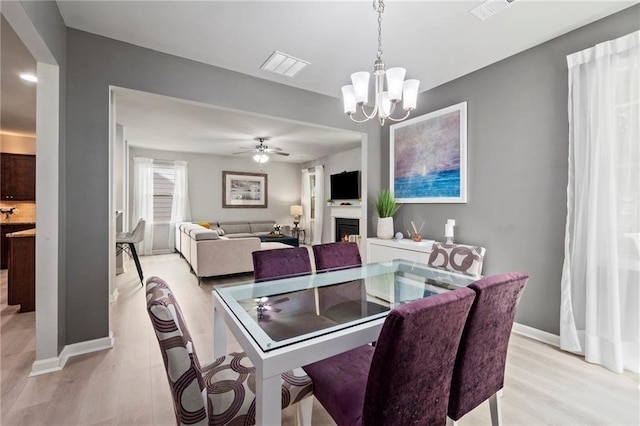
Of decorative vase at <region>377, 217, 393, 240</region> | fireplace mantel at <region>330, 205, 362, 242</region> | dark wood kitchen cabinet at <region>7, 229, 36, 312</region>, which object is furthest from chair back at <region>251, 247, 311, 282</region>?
fireplace mantel at <region>330, 205, 362, 242</region>

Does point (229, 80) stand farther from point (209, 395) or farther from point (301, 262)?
point (209, 395)

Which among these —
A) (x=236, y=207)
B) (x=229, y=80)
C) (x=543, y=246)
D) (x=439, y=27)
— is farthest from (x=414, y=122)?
(x=236, y=207)

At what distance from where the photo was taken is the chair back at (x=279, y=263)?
1952 millimetres

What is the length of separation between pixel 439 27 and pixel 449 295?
222cm

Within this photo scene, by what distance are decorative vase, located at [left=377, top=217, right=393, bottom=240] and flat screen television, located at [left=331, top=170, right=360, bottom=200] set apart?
2.76 meters

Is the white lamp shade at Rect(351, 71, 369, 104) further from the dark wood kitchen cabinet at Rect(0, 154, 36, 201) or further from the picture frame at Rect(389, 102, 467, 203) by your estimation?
the dark wood kitchen cabinet at Rect(0, 154, 36, 201)

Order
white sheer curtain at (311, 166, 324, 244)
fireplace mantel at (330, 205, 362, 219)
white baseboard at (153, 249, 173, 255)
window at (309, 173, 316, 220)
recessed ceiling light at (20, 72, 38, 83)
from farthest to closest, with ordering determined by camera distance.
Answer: window at (309, 173, 316, 220) < white sheer curtain at (311, 166, 324, 244) < white baseboard at (153, 249, 173, 255) < fireplace mantel at (330, 205, 362, 219) < recessed ceiling light at (20, 72, 38, 83)

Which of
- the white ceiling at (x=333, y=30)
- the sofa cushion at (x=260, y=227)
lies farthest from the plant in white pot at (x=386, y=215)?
the sofa cushion at (x=260, y=227)

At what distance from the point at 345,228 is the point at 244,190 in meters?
3.15

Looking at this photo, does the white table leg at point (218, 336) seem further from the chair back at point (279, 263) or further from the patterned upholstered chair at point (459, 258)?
the patterned upholstered chair at point (459, 258)

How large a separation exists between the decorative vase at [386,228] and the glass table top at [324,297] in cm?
125

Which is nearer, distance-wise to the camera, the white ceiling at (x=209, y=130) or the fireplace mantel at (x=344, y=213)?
the white ceiling at (x=209, y=130)

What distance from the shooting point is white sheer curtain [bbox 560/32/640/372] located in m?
1.95

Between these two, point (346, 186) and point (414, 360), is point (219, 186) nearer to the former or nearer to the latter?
point (346, 186)
